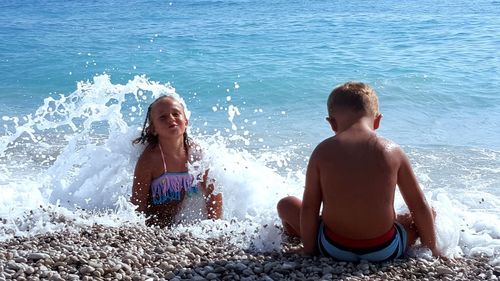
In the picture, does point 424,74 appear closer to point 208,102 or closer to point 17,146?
point 208,102

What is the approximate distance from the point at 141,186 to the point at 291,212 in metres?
1.51

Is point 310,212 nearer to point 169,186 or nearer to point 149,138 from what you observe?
point 169,186

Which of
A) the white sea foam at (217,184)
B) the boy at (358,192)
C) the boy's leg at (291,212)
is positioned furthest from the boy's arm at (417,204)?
the boy's leg at (291,212)

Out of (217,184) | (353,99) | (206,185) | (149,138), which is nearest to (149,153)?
(149,138)

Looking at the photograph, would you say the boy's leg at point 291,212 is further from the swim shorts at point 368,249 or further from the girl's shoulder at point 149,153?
the girl's shoulder at point 149,153

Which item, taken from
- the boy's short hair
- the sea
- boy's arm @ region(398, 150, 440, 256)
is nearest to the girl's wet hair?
the sea

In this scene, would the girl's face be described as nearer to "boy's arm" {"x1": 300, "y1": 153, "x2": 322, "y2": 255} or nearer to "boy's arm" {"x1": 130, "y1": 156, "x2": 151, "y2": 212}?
"boy's arm" {"x1": 130, "y1": 156, "x2": 151, "y2": 212}

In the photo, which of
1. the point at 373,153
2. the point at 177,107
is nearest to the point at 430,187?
the point at 177,107

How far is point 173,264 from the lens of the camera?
11.9 ft

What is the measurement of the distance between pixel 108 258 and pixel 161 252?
371 millimetres

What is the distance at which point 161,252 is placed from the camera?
12.7 ft

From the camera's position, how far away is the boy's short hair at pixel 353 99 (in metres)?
3.78

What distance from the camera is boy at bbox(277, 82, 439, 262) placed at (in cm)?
363

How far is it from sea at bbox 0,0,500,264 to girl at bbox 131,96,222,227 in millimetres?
217
